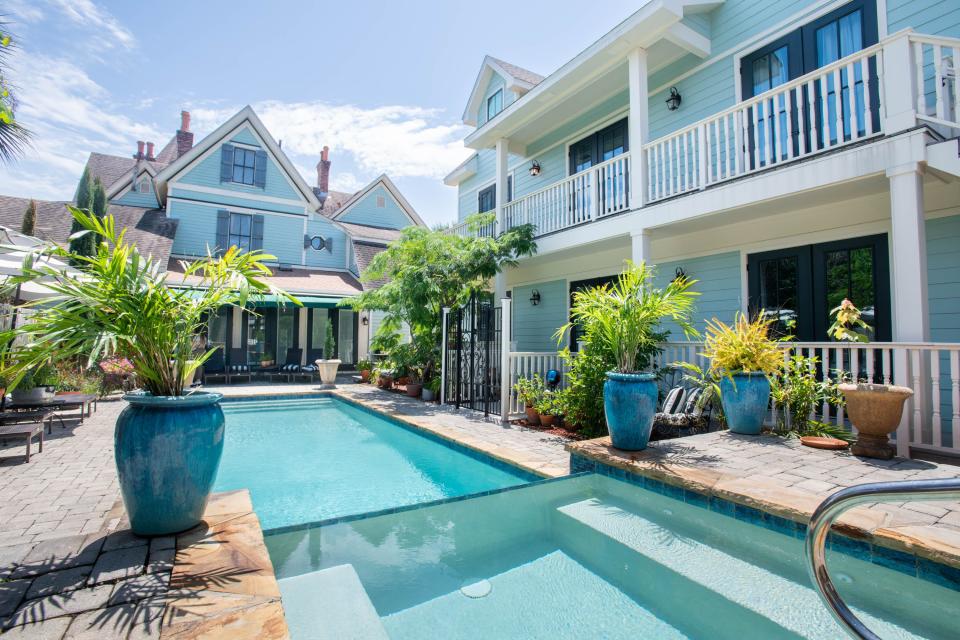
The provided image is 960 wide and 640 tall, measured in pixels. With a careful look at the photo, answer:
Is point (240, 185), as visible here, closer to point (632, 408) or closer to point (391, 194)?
point (391, 194)

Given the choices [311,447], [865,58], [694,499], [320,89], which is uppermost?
[320,89]

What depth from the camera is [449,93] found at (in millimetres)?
16391

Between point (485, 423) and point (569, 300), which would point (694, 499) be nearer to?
point (485, 423)

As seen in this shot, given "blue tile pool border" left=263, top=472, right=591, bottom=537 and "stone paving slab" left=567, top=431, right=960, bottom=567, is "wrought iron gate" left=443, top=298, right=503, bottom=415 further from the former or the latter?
"blue tile pool border" left=263, top=472, right=591, bottom=537

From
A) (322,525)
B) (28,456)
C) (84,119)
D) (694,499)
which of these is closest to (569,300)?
(694,499)

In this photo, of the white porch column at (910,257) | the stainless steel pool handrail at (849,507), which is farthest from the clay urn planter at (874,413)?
the stainless steel pool handrail at (849,507)

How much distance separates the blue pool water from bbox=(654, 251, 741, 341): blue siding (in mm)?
5155

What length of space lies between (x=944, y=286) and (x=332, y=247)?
780 inches

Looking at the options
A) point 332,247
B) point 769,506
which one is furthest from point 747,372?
point 332,247

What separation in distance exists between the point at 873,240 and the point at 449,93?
45.2 ft

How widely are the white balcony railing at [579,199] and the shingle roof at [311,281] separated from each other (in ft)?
30.7

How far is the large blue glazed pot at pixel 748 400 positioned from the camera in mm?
5609

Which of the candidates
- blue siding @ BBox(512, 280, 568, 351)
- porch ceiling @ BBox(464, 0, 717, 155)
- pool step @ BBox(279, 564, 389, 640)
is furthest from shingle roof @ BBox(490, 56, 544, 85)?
pool step @ BBox(279, 564, 389, 640)

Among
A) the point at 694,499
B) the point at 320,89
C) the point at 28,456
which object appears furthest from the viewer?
the point at 320,89
